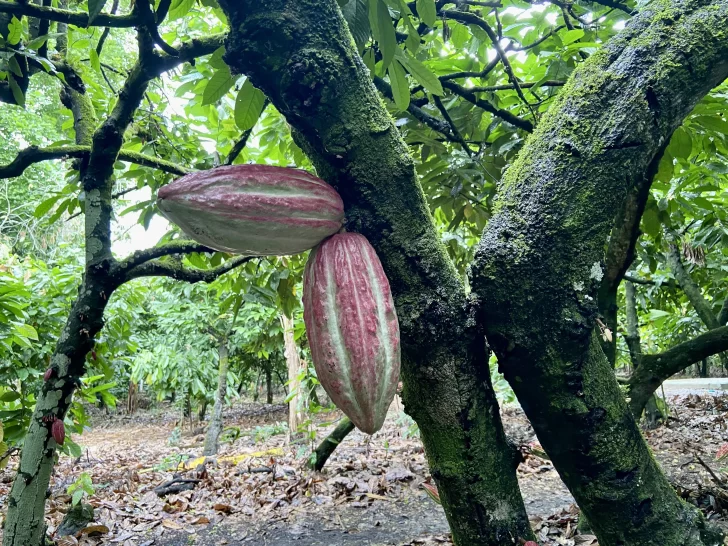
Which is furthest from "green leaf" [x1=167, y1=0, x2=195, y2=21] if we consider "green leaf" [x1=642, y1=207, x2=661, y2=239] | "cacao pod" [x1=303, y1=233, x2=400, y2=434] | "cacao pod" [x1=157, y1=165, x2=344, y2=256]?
"green leaf" [x1=642, y1=207, x2=661, y2=239]

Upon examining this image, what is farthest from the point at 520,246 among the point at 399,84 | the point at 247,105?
the point at 247,105

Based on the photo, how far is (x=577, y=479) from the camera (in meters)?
0.81

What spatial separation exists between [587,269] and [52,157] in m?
1.98

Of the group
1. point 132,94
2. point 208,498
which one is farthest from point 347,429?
point 132,94

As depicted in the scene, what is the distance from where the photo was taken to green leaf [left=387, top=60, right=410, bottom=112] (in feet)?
4.27

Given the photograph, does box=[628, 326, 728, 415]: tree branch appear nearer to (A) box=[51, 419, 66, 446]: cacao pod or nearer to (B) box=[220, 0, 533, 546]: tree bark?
(B) box=[220, 0, 533, 546]: tree bark

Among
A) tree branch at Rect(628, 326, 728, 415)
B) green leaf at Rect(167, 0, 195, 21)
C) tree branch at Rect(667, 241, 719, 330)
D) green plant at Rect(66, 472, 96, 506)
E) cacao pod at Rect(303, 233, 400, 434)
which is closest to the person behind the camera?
cacao pod at Rect(303, 233, 400, 434)

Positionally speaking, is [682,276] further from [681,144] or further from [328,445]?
[328,445]

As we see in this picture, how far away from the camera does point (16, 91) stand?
210 cm

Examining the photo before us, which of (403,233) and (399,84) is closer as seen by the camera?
(403,233)

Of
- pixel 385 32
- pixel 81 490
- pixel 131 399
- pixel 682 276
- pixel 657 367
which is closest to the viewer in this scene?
pixel 385 32

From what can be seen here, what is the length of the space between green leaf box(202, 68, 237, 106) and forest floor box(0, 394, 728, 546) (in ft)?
5.46

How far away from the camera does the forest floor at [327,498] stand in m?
2.85

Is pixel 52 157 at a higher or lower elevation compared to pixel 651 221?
higher
